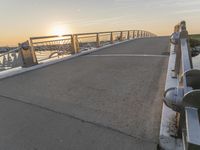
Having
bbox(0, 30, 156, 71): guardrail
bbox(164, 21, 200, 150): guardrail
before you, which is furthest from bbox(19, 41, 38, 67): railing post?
bbox(164, 21, 200, 150): guardrail

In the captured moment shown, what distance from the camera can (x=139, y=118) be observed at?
8.62ft

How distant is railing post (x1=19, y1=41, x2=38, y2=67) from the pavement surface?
247 centimetres

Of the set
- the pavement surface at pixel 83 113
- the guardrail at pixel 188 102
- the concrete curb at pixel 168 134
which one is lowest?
the pavement surface at pixel 83 113

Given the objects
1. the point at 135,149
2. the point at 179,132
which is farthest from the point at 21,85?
the point at 179,132

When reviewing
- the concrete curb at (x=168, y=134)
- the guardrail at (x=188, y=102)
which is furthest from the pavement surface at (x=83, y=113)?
the guardrail at (x=188, y=102)

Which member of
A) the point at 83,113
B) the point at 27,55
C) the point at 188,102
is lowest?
the point at 83,113

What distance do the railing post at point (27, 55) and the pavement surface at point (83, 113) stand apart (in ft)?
8.10

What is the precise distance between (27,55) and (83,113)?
5174 mm

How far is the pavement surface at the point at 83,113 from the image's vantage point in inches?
86.9

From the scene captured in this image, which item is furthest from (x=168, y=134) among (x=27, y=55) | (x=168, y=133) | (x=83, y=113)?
(x=27, y=55)

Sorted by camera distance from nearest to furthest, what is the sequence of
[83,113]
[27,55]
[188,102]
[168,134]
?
[188,102]
[168,134]
[83,113]
[27,55]

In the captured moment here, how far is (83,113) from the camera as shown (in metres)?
2.89

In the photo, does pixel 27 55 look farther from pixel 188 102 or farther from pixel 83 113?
pixel 188 102

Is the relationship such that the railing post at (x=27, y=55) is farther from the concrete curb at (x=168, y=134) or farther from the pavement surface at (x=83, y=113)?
the concrete curb at (x=168, y=134)
